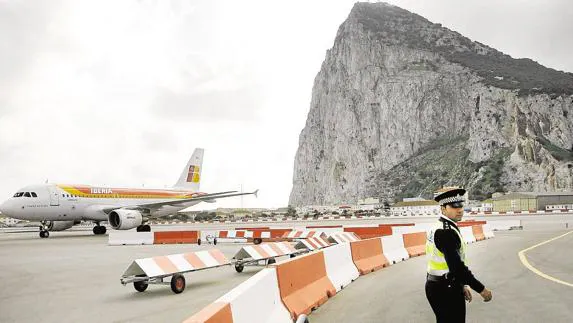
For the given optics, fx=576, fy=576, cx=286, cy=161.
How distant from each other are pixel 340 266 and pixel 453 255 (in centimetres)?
739

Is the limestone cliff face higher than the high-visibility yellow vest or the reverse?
higher

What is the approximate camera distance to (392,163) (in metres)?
197

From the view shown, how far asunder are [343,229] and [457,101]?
172m

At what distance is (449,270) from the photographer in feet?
16.0

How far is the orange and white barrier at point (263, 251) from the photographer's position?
579 inches

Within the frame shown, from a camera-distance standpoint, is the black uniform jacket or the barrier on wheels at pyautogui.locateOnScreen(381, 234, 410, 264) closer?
the black uniform jacket

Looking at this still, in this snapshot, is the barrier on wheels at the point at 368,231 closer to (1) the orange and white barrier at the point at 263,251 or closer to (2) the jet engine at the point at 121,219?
(1) the orange and white barrier at the point at 263,251

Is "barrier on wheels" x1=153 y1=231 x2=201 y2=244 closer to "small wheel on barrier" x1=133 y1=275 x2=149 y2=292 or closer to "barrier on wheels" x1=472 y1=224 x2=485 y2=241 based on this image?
"barrier on wheels" x1=472 y1=224 x2=485 y2=241

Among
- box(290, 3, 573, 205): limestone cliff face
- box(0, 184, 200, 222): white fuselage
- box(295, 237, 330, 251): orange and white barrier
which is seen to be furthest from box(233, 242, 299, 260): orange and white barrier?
box(290, 3, 573, 205): limestone cliff face

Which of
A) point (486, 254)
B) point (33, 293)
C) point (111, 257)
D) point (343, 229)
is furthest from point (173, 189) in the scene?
point (33, 293)

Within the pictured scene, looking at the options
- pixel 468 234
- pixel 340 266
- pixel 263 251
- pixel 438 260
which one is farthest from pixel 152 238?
pixel 438 260

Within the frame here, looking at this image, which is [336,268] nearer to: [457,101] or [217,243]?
[217,243]

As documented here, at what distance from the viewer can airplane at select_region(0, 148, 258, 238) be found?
34.3 metres

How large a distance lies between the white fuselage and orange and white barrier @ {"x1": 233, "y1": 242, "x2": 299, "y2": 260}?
23.1 meters
